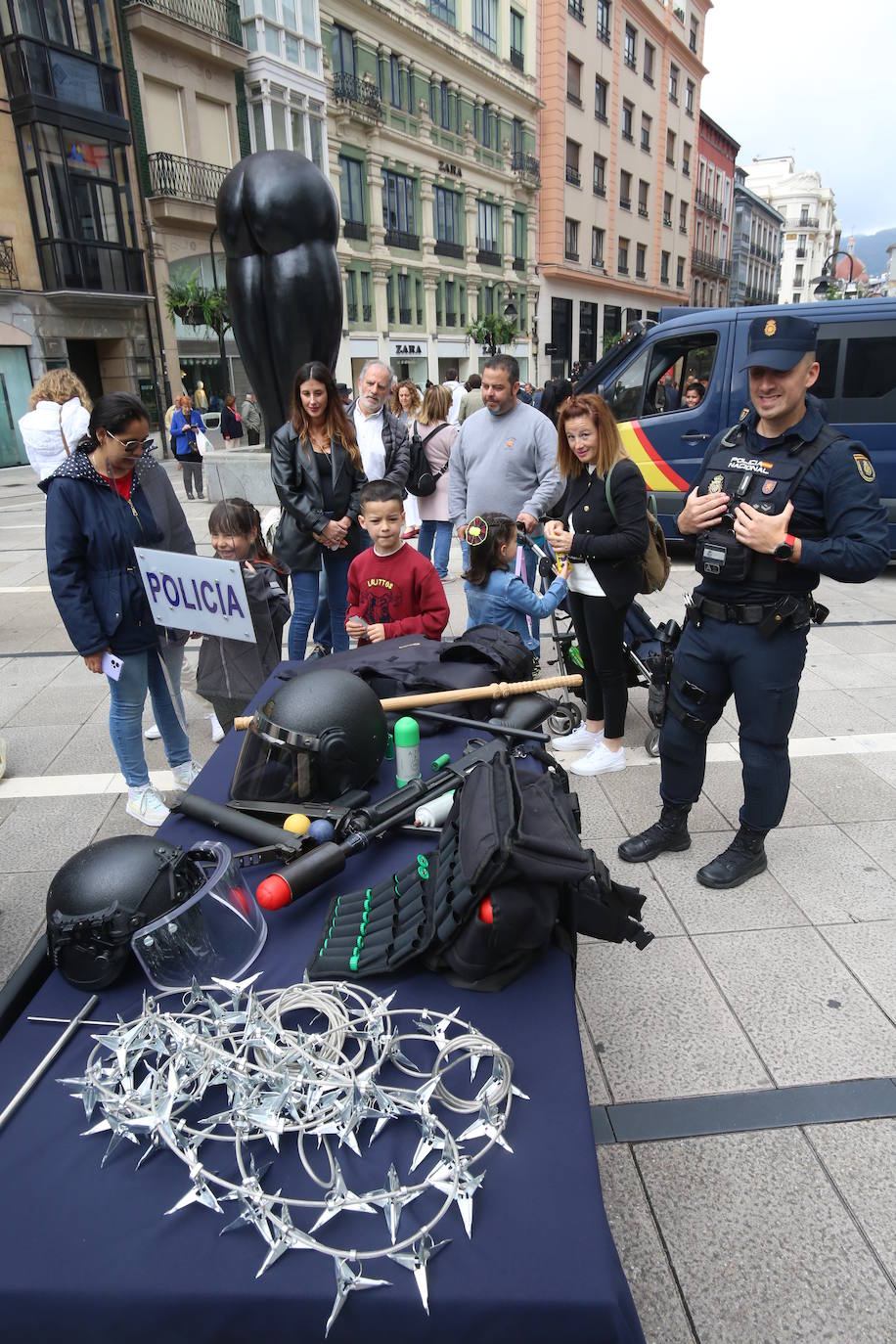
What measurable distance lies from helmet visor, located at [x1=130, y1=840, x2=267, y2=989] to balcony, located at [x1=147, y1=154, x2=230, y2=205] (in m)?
26.5

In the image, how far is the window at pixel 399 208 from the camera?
98.3 feet

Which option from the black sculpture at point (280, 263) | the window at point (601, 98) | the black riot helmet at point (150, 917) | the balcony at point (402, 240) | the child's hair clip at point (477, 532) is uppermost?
the window at point (601, 98)

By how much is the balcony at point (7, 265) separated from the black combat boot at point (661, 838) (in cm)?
2302

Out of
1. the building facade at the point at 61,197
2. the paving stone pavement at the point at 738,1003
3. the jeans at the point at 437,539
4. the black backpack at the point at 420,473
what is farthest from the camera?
the building facade at the point at 61,197

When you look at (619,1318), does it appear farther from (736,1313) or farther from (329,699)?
(329,699)

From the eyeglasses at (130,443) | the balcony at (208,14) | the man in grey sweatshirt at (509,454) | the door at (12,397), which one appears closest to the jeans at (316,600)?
the man in grey sweatshirt at (509,454)

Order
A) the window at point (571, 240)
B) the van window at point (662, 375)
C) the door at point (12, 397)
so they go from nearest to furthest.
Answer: the van window at point (662, 375) → the door at point (12, 397) → the window at point (571, 240)

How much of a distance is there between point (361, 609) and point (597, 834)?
1.50 metres

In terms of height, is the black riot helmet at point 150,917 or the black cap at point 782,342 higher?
the black cap at point 782,342

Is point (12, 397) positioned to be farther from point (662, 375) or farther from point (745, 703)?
point (745, 703)

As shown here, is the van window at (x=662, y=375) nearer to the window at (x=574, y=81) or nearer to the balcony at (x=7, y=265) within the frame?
the balcony at (x=7, y=265)

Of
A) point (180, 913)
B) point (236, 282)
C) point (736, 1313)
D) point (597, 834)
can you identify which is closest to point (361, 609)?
point (597, 834)

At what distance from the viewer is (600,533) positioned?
12.5 feet

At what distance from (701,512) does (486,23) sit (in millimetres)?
40778
